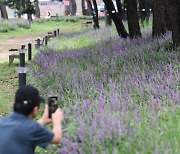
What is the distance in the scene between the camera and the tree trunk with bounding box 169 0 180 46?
33.4 ft

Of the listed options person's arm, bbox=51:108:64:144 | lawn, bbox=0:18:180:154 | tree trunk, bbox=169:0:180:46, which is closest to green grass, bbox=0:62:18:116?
lawn, bbox=0:18:180:154

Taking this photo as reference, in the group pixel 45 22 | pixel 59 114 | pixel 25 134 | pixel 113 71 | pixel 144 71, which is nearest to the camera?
pixel 25 134

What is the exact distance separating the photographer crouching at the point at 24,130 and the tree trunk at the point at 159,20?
9858mm

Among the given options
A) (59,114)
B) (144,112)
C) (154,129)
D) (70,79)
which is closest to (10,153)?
(59,114)

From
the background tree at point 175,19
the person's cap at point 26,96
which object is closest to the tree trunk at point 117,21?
the background tree at point 175,19

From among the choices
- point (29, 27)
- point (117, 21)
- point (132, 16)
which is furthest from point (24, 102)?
point (29, 27)

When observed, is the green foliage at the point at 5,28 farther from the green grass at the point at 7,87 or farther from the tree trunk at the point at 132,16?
the tree trunk at the point at 132,16

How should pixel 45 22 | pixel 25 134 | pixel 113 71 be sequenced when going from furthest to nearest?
1. pixel 45 22
2. pixel 113 71
3. pixel 25 134

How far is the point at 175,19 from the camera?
34.2ft

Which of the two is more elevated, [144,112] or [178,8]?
[178,8]

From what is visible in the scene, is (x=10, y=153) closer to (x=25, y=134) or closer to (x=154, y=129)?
(x=25, y=134)

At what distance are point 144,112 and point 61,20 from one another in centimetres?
5323

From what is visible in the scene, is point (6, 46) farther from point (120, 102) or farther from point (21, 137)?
point (21, 137)

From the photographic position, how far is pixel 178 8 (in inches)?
421
